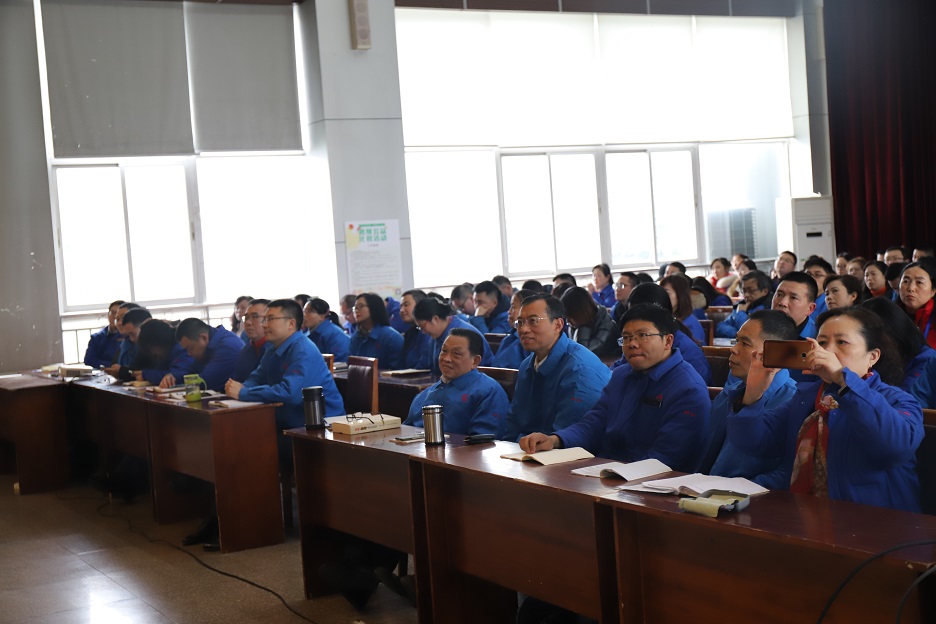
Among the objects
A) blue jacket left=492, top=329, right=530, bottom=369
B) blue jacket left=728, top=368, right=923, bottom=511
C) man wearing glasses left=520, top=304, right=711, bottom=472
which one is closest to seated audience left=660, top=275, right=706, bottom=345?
blue jacket left=492, top=329, right=530, bottom=369

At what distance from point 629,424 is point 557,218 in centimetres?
855

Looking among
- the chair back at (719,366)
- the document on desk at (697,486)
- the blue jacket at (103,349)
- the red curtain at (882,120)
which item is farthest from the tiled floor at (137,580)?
the red curtain at (882,120)

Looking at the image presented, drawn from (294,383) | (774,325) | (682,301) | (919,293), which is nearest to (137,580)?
(294,383)

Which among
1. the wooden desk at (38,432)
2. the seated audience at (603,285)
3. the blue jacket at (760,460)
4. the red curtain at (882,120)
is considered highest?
the red curtain at (882,120)

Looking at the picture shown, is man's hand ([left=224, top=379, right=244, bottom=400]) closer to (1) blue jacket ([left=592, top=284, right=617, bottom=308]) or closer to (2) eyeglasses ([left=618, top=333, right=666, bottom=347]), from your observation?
(2) eyeglasses ([left=618, top=333, right=666, bottom=347])

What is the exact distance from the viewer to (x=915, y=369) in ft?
10.8

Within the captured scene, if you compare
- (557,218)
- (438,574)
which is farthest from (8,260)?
(438,574)

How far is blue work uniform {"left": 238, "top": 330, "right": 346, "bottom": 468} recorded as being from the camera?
15.3ft

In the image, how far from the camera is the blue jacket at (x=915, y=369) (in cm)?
327

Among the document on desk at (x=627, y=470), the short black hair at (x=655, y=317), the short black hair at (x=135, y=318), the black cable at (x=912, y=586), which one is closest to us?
the black cable at (x=912, y=586)

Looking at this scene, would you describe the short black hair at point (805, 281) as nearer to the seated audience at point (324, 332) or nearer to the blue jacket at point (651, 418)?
the blue jacket at point (651, 418)

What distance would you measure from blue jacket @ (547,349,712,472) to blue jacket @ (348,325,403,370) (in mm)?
3496

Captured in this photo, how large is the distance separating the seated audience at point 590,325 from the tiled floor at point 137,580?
5.96ft

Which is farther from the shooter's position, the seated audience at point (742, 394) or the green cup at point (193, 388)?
the green cup at point (193, 388)
